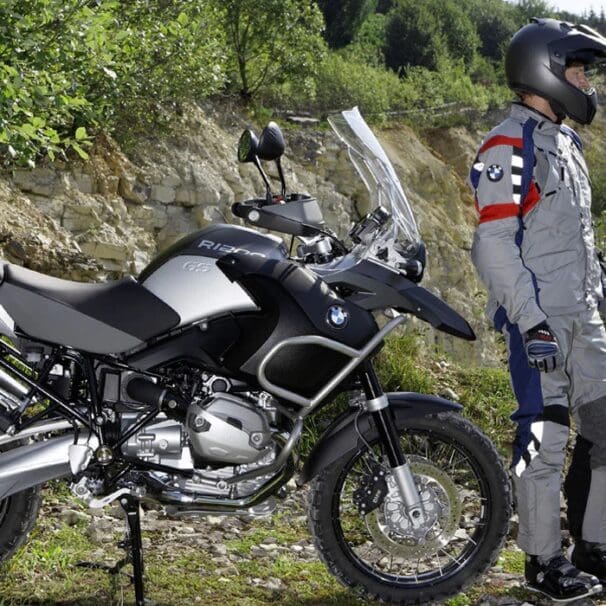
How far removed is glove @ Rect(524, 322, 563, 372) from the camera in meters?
3.51

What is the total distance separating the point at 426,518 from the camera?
12.0 ft

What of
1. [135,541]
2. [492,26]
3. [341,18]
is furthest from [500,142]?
[492,26]

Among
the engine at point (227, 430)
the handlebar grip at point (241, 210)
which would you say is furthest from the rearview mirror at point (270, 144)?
the engine at point (227, 430)

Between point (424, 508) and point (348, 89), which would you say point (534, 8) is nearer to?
point (348, 89)

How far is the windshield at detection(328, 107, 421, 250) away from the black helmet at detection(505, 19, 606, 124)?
0.64m

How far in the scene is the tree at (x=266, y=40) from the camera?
13939 mm

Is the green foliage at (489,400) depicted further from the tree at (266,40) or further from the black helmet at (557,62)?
the tree at (266,40)

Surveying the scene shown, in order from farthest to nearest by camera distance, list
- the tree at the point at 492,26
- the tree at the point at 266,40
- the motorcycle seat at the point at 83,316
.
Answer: the tree at the point at 492,26, the tree at the point at 266,40, the motorcycle seat at the point at 83,316

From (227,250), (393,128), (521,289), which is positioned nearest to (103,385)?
(227,250)

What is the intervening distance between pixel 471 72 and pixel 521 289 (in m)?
21.1

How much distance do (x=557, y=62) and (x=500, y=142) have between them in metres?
0.37

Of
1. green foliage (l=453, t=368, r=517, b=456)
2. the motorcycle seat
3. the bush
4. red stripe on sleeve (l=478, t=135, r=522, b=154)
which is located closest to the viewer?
the motorcycle seat

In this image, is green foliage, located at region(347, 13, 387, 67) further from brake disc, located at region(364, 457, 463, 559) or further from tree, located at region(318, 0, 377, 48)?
brake disc, located at region(364, 457, 463, 559)

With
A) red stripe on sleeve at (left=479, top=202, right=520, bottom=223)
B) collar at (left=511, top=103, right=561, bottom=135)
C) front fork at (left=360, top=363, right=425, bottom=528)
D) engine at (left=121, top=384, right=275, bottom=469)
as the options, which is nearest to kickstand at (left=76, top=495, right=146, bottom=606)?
engine at (left=121, top=384, right=275, bottom=469)
